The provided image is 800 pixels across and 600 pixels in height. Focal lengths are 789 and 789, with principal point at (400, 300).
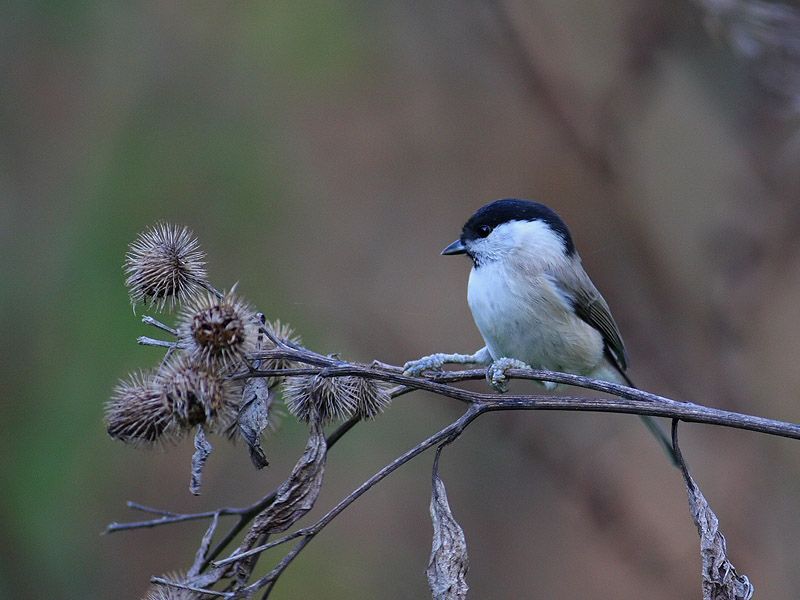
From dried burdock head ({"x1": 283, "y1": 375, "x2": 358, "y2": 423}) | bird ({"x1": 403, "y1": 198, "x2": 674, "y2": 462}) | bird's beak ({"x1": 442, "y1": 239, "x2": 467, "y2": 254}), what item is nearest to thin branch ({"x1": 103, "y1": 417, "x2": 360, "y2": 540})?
dried burdock head ({"x1": 283, "y1": 375, "x2": 358, "y2": 423})

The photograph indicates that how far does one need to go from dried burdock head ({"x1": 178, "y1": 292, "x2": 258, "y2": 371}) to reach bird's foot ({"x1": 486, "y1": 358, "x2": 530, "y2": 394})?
875 millimetres

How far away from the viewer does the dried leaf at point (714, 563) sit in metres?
1.83

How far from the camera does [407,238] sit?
5.32 m

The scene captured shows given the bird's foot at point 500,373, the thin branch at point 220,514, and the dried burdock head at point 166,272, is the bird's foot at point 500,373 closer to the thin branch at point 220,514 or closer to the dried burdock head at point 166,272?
the thin branch at point 220,514

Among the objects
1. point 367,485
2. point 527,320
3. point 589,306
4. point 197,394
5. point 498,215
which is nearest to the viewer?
point 367,485

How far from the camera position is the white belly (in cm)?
307

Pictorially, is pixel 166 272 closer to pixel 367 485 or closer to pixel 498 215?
pixel 367 485

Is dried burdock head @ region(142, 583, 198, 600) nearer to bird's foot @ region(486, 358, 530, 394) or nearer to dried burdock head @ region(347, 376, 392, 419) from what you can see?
dried burdock head @ region(347, 376, 392, 419)

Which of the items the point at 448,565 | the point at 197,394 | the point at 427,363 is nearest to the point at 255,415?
the point at 197,394

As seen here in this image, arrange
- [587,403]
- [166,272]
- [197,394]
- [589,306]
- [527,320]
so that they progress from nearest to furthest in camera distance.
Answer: [197,394] → [587,403] → [166,272] → [527,320] → [589,306]

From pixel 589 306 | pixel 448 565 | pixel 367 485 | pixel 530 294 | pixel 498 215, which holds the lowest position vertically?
pixel 448 565

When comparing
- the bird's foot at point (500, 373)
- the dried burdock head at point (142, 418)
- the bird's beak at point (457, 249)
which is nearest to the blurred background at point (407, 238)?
the bird's beak at point (457, 249)

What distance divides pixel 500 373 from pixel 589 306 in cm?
94

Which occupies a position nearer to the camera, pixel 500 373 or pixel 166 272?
pixel 166 272
